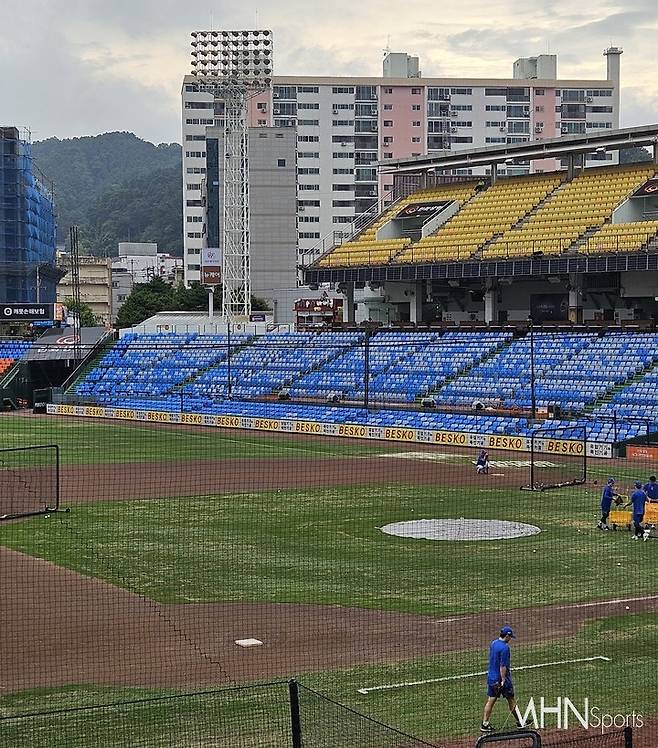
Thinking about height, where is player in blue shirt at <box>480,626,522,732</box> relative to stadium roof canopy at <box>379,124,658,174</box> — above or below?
below

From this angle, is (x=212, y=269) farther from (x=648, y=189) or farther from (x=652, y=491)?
(x=652, y=491)

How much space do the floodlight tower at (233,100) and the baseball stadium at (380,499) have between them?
17.5 feet

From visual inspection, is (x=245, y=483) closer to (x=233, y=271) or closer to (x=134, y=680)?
(x=134, y=680)

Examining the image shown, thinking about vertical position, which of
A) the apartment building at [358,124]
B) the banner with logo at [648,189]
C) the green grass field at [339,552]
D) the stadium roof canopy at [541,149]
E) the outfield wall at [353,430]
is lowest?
the green grass field at [339,552]

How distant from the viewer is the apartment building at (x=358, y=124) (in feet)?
484

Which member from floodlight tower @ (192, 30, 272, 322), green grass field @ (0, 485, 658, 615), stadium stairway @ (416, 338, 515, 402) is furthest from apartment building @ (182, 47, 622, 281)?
green grass field @ (0, 485, 658, 615)

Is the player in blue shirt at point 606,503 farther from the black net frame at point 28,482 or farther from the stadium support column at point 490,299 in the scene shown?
the stadium support column at point 490,299

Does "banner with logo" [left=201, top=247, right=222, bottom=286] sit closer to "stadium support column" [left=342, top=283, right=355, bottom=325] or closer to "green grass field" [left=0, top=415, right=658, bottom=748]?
"stadium support column" [left=342, top=283, right=355, bottom=325]

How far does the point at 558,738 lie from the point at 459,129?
14743cm

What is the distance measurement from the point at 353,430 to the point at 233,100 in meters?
39.1

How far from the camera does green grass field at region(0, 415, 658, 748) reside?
594 inches

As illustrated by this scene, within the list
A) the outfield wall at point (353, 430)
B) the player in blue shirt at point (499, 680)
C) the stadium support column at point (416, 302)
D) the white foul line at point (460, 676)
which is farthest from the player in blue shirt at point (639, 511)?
the stadium support column at point (416, 302)

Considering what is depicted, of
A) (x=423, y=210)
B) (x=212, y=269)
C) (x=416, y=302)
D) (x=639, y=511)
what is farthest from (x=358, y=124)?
(x=639, y=511)

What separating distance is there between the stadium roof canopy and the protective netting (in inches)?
1053
